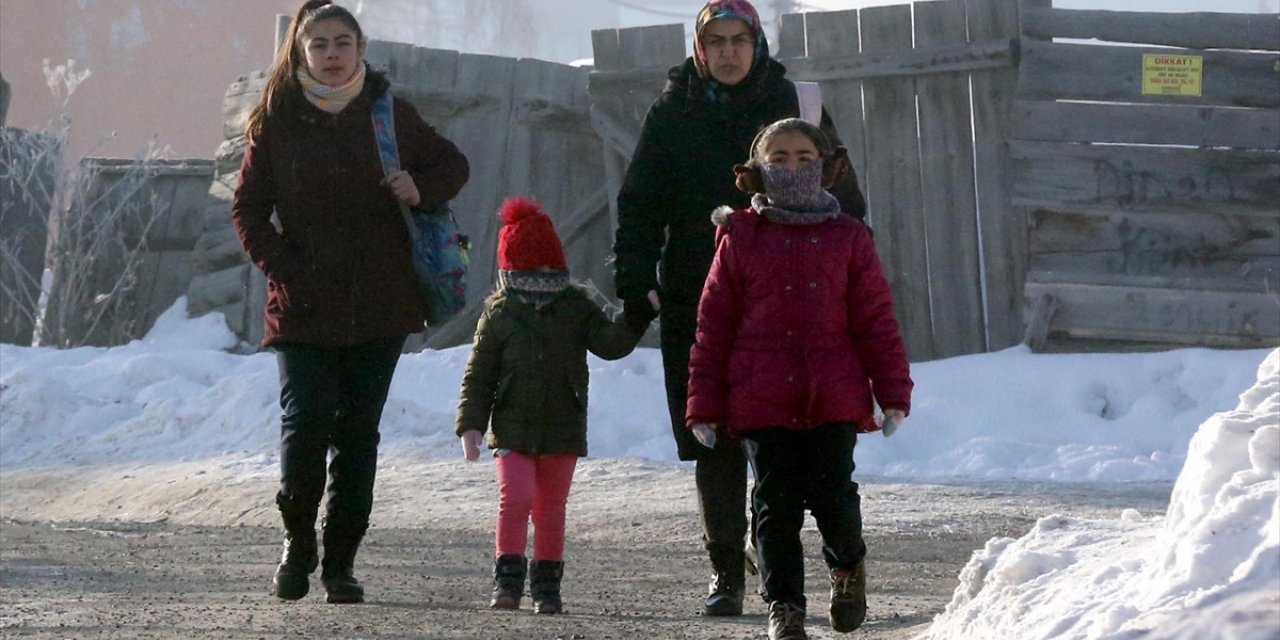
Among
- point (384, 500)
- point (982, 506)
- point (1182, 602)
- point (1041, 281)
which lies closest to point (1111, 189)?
point (1041, 281)

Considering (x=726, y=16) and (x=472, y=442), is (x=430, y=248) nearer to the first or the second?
(x=472, y=442)

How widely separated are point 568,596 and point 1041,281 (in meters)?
5.91

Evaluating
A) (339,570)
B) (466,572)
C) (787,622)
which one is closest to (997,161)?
(466,572)

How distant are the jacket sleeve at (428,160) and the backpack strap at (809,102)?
3.52 ft

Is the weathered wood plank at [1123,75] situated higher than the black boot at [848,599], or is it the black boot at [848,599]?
the weathered wood plank at [1123,75]

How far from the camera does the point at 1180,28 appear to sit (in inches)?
455

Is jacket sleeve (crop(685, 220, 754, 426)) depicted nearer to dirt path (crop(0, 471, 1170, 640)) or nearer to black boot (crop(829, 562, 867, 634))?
black boot (crop(829, 562, 867, 634))

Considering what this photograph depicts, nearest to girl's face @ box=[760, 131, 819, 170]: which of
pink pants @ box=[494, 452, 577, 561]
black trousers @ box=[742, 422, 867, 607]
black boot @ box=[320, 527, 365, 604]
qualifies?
black trousers @ box=[742, 422, 867, 607]

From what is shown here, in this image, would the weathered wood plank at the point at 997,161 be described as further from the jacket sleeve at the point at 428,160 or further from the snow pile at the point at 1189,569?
the snow pile at the point at 1189,569

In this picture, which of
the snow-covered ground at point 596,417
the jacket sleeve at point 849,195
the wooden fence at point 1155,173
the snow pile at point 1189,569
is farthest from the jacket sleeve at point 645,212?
the wooden fence at point 1155,173

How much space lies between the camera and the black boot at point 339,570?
6145 millimetres

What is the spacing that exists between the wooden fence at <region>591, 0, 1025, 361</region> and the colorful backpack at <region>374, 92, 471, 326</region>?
5982 millimetres

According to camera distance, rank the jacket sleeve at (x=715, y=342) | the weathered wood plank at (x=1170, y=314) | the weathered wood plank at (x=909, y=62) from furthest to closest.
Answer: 1. the weathered wood plank at (x=909, y=62)
2. the weathered wood plank at (x=1170, y=314)
3. the jacket sleeve at (x=715, y=342)

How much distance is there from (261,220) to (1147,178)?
6742mm
